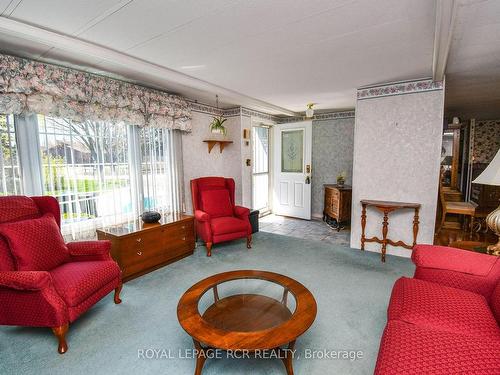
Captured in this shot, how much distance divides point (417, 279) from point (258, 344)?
126cm

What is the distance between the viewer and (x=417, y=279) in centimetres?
185

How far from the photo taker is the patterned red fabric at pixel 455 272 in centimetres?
167

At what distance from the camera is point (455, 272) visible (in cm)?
175

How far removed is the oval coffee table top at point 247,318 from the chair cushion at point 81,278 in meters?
0.75

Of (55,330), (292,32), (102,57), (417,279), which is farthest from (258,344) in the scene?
(102,57)

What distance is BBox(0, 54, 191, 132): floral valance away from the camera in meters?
2.19

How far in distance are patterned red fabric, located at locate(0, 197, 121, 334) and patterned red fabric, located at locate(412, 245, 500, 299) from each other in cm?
235

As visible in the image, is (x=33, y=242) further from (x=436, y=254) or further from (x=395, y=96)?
(x=395, y=96)

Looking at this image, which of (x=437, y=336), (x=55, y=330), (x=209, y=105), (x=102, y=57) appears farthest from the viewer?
(x=209, y=105)

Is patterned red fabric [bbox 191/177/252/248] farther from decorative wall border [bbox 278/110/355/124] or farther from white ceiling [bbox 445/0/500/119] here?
white ceiling [bbox 445/0/500/119]

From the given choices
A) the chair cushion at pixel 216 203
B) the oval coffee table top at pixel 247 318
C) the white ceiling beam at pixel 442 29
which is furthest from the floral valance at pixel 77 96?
the white ceiling beam at pixel 442 29

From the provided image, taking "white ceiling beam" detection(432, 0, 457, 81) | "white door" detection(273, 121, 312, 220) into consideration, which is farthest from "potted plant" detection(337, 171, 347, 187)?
"white ceiling beam" detection(432, 0, 457, 81)

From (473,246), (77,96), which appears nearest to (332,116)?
(473,246)

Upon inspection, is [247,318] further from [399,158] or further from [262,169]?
[262,169]
